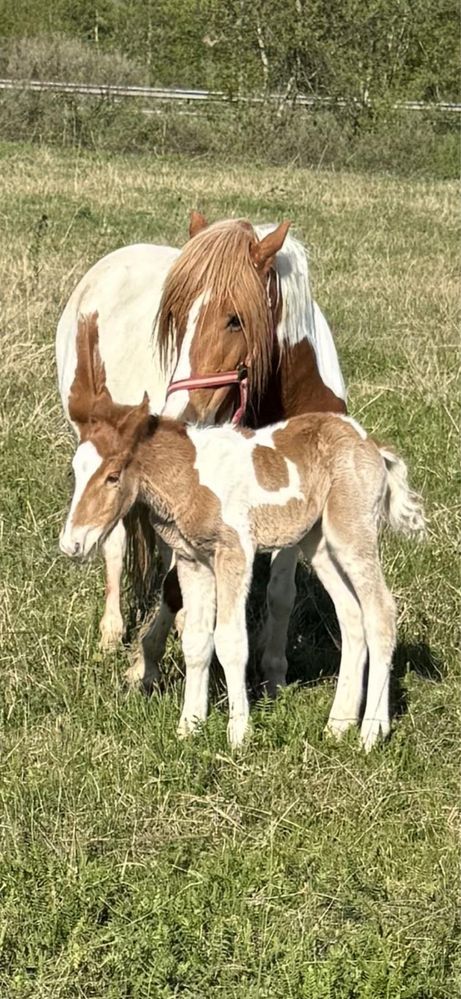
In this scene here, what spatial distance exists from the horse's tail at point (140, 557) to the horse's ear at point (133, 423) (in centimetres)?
118

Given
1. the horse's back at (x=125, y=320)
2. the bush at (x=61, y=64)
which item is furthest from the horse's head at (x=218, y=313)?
the bush at (x=61, y=64)

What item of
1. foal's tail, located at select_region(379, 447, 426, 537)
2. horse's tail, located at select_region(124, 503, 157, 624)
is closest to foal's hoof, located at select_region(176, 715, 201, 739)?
foal's tail, located at select_region(379, 447, 426, 537)

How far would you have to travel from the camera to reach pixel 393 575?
17.8ft

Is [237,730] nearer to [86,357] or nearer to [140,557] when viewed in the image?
[140,557]

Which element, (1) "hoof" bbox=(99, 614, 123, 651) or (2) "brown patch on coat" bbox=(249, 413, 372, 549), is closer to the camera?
(2) "brown patch on coat" bbox=(249, 413, 372, 549)

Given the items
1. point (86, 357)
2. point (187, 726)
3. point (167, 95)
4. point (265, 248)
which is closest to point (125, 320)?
point (86, 357)

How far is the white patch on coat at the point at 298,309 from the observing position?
14.6 ft

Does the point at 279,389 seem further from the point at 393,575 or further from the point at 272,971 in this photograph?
the point at 272,971

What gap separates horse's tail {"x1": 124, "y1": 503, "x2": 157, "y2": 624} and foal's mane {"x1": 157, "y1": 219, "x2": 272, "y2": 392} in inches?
35.3

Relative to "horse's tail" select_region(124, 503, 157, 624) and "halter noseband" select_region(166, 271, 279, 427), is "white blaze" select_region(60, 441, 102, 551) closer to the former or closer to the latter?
"halter noseband" select_region(166, 271, 279, 427)

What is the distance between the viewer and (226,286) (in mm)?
4141

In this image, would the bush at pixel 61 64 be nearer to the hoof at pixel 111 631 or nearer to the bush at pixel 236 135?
the bush at pixel 236 135

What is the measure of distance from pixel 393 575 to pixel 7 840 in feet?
7.97

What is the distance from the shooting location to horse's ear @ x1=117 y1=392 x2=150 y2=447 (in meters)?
3.62
